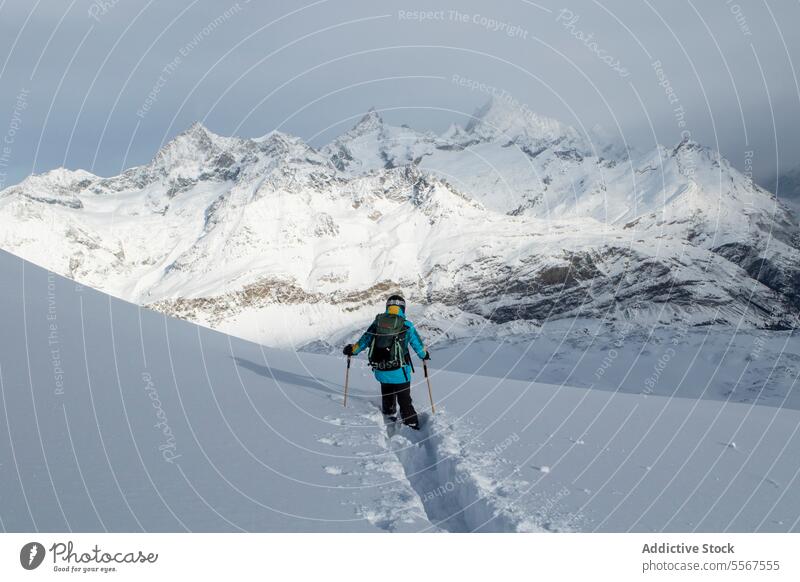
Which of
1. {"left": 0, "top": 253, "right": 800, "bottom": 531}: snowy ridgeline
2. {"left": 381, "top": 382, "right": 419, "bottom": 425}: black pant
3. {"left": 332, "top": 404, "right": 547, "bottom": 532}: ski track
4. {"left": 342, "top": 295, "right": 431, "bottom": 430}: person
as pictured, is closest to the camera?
Answer: {"left": 0, "top": 253, "right": 800, "bottom": 531}: snowy ridgeline

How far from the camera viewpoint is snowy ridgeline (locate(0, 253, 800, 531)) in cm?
652

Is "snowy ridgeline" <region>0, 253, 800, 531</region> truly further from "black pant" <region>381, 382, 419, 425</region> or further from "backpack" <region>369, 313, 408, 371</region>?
"backpack" <region>369, 313, 408, 371</region>

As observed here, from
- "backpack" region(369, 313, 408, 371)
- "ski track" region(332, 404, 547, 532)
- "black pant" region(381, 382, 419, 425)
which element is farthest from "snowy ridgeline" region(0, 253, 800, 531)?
"backpack" region(369, 313, 408, 371)

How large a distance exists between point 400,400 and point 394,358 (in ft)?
3.08

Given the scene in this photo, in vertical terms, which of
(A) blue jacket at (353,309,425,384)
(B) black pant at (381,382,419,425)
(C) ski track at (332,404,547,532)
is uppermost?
(A) blue jacket at (353,309,425,384)

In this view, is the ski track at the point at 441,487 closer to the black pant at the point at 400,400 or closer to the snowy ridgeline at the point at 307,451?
the snowy ridgeline at the point at 307,451

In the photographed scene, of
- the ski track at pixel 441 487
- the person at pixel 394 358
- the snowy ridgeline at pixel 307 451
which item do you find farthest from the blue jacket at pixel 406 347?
the ski track at pixel 441 487

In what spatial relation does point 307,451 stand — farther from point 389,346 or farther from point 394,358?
point 389,346

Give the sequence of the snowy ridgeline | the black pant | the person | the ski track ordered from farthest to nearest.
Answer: the person, the black pant, the ski track, the snowy ridgeline

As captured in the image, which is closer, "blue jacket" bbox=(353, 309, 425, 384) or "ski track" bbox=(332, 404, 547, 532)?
"ski track" bbox=(332, 404, 547, 532)
